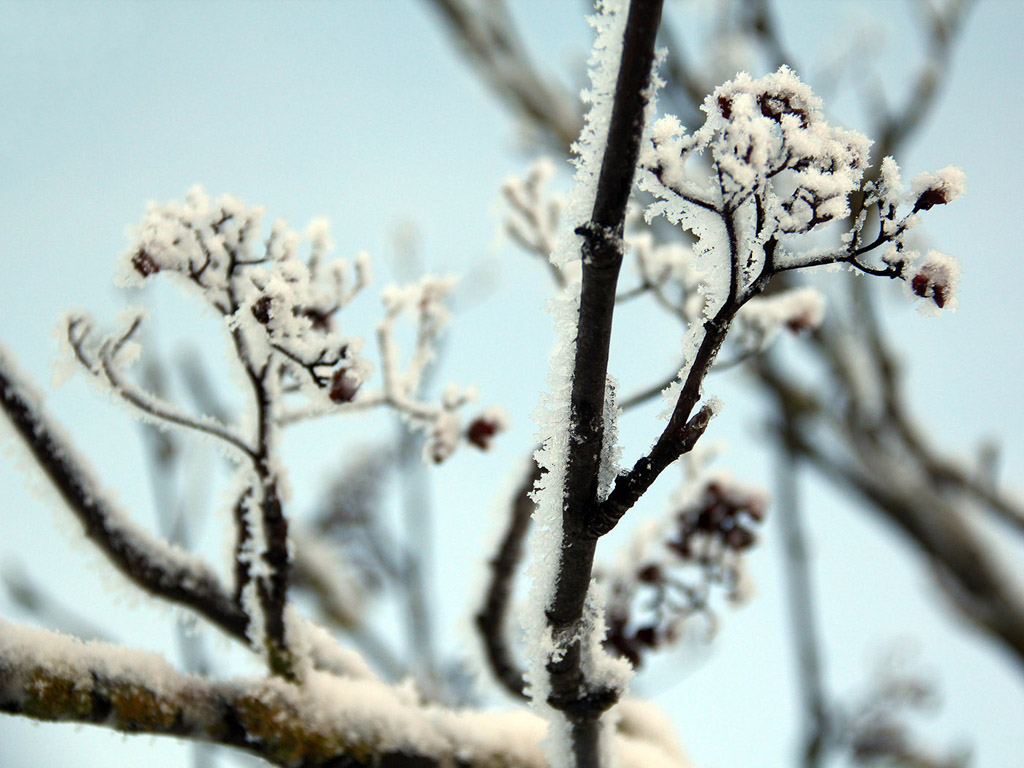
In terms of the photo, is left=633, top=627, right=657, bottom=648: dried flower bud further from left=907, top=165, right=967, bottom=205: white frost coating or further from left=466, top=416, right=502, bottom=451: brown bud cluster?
left=907, top=165, right=967, bottom=205: white frost coating

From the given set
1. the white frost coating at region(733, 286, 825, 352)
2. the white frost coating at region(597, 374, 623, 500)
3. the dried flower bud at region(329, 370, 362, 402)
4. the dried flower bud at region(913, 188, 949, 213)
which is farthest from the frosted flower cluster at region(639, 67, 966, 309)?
the white frost coating at region(733, 286, 825, 352)

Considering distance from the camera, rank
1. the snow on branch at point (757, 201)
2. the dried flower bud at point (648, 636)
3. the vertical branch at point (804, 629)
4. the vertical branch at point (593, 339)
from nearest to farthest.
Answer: the vertical branch at point (593, 339)
the snow on branch at point (757, 201)
the dried flower bud at point (648, 636)
the vertical branch at point (804, 629)

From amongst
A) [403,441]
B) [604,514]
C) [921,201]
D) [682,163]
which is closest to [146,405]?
[604,514]

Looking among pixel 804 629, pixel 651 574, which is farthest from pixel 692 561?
pixel 804 629

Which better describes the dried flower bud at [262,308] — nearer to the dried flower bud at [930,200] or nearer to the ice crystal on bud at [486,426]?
the ice crystal on bud at [486,426]

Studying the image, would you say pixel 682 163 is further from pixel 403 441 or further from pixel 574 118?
pixel 574 118

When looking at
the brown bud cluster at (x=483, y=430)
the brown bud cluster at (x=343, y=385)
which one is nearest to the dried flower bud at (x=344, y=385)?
the brown bud cluster at (x=343, y=385)

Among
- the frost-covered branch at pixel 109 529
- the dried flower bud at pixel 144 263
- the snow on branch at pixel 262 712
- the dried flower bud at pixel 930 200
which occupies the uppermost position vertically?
the dried flower bud at pixel 930 200
